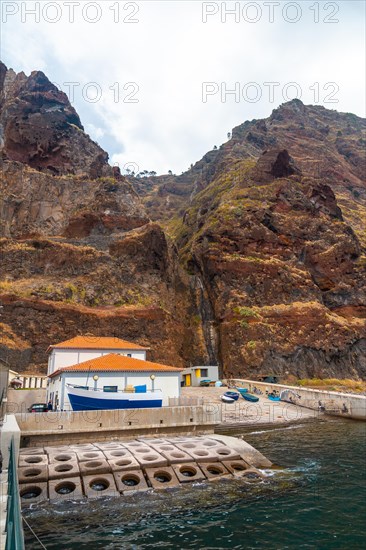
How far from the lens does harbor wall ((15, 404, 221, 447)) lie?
2633 centimetres

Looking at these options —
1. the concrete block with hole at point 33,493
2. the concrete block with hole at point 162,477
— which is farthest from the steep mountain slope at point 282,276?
the concrete block with hole at point 33,493

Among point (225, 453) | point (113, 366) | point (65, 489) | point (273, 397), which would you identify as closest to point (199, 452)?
point (225, 453)

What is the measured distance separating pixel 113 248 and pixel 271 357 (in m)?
38.3

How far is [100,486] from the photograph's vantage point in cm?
2020

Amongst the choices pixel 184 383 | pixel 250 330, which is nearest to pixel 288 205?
pixel 250 330

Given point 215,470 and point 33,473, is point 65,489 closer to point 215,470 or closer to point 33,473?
point 33,473

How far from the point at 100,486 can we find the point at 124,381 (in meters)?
17.7

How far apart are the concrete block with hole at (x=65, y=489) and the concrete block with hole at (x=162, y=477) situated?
12.0ft

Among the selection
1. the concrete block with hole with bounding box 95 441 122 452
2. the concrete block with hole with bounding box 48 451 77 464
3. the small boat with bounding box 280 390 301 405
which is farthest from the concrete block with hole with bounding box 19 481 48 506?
the small boat with bounding box 280 390 301 405

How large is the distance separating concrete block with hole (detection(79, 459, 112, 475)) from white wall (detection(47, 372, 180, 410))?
13.9m

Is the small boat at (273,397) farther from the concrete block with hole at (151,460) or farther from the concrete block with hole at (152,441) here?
the concrete block with hole at (151,460)

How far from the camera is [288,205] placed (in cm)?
10056

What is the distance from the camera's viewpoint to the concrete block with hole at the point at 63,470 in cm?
2030

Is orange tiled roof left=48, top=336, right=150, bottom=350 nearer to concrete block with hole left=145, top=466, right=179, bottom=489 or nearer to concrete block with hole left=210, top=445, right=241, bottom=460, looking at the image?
concrete block with hole left=210, top=445, right=241, bottom=460
